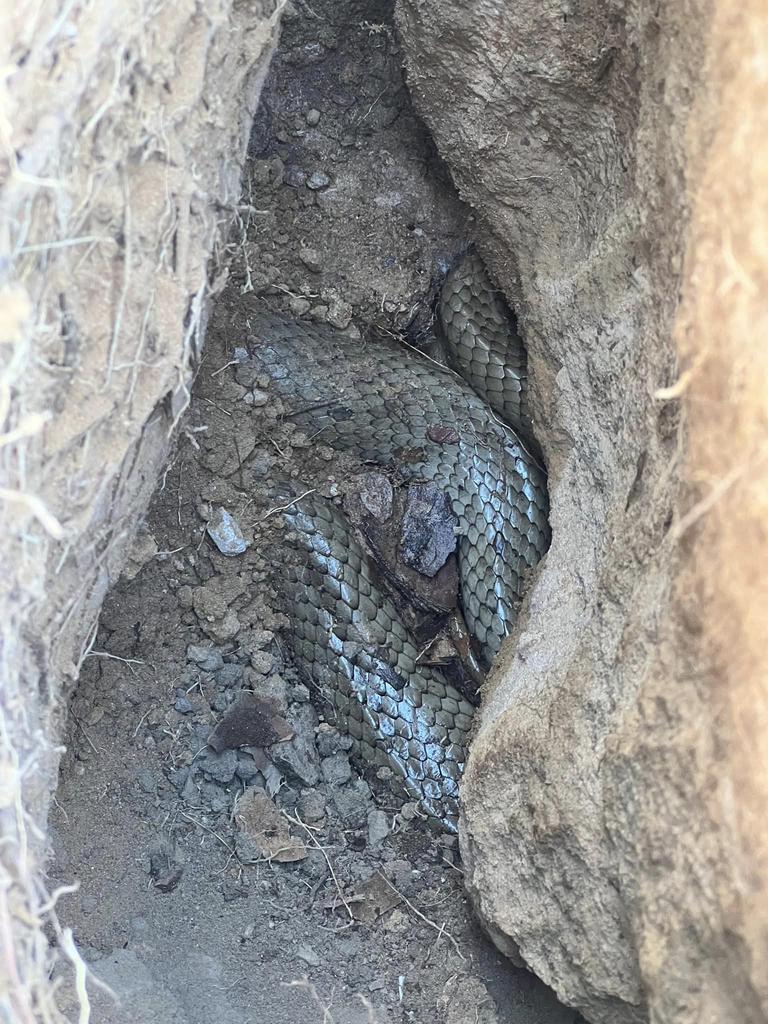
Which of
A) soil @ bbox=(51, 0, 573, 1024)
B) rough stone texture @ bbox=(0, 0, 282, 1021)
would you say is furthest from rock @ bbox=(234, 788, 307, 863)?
rough stone texture @ bbox=(0, 0, 282, 1021)

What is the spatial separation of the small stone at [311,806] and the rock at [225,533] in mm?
515

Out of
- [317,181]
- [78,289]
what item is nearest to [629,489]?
[78,289]

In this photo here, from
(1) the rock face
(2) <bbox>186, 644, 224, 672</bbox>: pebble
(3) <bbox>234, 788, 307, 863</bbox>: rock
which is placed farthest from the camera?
(2) <bbox>186, 644, 224, 672</bbox>: pebble

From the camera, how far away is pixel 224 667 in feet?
7.20

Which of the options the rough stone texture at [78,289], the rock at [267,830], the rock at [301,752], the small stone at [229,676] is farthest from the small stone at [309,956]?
the rough stone texture at [78,289]

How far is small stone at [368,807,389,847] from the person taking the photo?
2.14 metres

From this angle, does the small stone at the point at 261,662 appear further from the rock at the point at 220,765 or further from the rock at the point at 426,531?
the rock at the point at 426,531

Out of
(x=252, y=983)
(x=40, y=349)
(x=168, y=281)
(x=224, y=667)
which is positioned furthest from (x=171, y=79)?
(x=252, y=983)

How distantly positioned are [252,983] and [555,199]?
1.56m

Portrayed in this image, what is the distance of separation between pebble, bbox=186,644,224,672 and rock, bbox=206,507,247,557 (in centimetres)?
20

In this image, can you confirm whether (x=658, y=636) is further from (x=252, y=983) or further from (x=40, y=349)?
(x=252, y=983)

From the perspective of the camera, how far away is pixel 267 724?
215 centimetres

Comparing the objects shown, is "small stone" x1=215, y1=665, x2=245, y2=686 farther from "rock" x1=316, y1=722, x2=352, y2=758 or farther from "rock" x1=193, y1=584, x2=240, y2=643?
"rock" x1=316, y1=722, x2=352, y2=758

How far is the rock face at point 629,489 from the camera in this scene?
4.13ft
